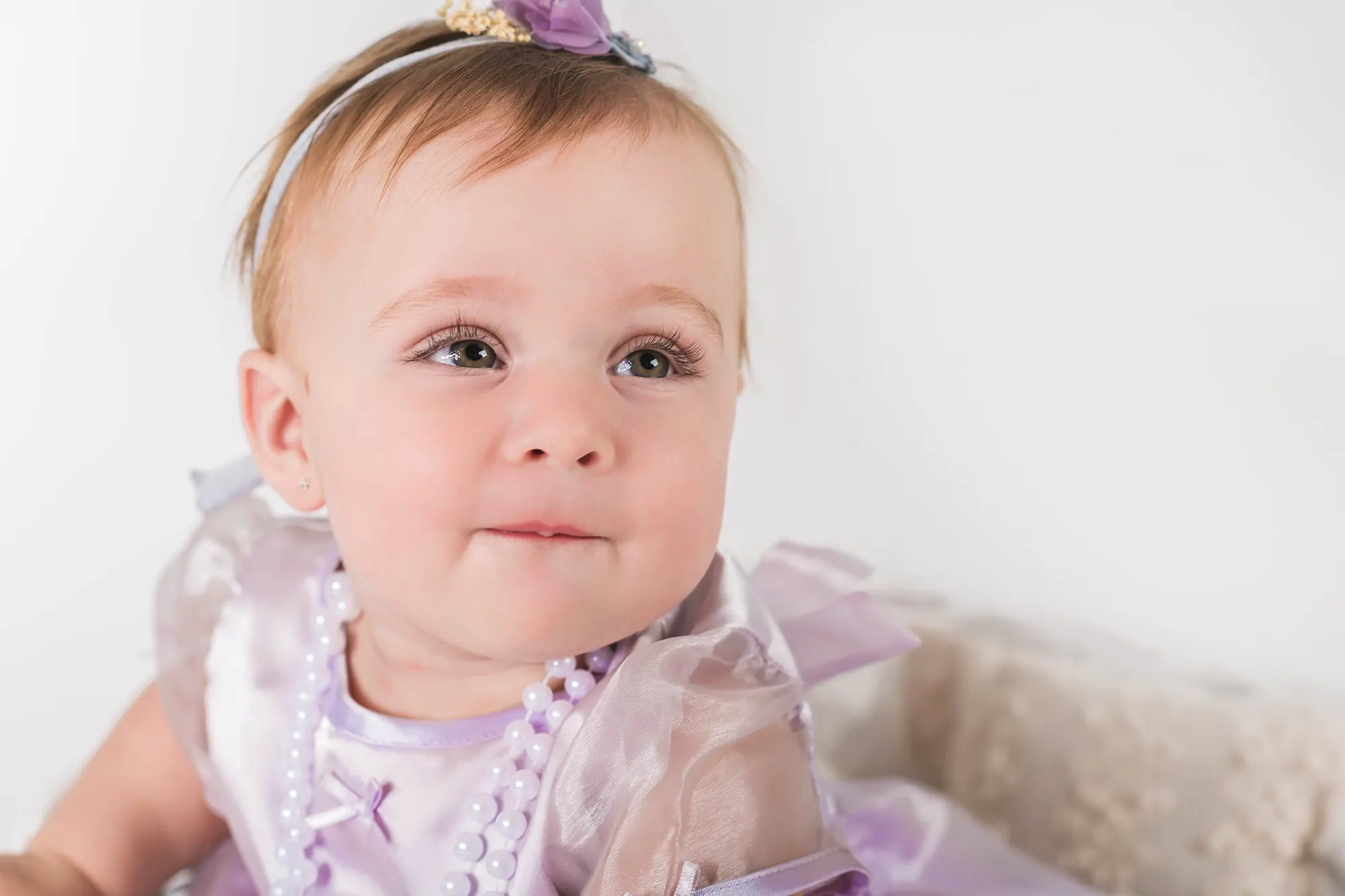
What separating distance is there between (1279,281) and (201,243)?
4.34ft

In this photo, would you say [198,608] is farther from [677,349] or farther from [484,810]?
[677,349]

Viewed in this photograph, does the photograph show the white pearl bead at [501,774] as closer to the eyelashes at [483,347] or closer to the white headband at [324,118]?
the eyelashes at [483,347]

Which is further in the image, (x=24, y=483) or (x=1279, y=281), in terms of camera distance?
(x=24, y=483)

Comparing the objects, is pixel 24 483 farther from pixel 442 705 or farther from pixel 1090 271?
pixel 1090 271

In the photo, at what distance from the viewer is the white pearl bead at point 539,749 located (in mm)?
1076

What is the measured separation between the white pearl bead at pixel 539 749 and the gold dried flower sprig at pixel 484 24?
1.85 feet

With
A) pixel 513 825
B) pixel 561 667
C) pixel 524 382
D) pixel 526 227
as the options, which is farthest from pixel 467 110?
pixel 513 825

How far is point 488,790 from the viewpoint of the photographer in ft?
3.55

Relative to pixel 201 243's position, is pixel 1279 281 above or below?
above

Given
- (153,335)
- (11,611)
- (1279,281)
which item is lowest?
(11,611)

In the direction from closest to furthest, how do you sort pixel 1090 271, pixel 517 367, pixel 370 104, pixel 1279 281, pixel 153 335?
pixel 517 367, pixel 370 104, pixel 1279 281, pixel 1090 271, pixel 153 335

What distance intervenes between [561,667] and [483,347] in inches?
10.6

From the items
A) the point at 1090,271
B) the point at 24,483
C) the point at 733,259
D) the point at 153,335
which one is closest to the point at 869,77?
the point at 1090,271

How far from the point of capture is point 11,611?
1831 millimetres
